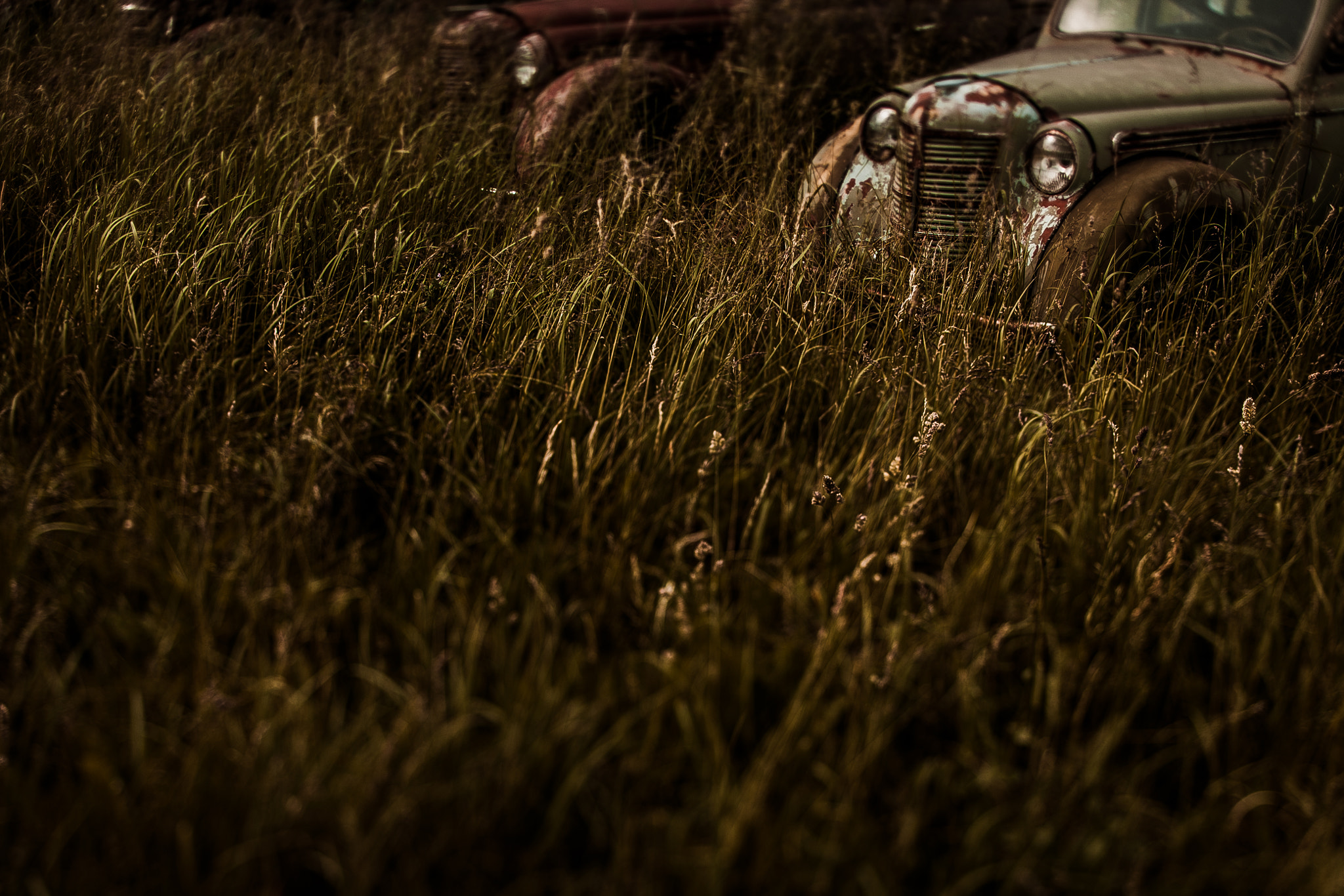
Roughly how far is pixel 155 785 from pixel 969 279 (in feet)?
7.15

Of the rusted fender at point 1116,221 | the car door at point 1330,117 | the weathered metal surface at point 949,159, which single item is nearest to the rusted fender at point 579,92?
the weathered metal surface at point 949,159

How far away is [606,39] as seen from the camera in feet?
17.0

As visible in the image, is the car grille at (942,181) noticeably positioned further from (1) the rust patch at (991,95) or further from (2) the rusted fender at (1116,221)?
(2) the rusted fender at (1116,221)

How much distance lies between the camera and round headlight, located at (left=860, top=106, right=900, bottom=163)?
361cm

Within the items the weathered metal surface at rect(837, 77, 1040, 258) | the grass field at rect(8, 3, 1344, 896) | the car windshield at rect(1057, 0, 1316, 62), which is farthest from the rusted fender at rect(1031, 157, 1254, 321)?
the car windshield at rect(1057, 0, 1316, 62)

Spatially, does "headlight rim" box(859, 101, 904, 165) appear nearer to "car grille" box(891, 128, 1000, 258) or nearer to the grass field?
"car grille" box(891, 128, 1000, 258)

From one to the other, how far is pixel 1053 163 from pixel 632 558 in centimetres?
220

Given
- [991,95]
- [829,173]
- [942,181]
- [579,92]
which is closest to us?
[991,95]

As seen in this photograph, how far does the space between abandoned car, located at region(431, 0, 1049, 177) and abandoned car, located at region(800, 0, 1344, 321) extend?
116 centimetres

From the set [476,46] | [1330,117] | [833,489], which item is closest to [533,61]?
[476,46]

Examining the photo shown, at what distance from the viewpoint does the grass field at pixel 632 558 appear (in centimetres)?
133

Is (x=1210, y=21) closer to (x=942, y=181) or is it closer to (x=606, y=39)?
(x=942, y=181)

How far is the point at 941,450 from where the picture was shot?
2127 mm

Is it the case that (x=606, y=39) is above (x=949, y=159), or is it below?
above
